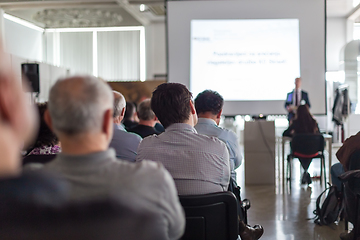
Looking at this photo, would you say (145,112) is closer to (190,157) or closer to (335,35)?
(190,157)

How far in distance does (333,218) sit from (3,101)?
3.65 m

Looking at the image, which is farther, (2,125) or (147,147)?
(147,147)

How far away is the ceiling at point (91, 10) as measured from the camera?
1018 cm

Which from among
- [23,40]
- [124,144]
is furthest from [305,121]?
[23,40]

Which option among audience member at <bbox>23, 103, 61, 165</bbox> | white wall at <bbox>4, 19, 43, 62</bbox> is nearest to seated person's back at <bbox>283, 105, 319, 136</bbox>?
audience member at <bbox>23, 103, 61, 165</bbox>

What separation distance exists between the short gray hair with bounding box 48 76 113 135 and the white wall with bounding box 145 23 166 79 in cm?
1216

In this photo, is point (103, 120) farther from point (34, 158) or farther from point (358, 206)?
point (358, 206)

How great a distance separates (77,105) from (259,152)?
486 cm

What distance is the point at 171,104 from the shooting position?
1.93 m

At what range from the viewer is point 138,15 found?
11742mm

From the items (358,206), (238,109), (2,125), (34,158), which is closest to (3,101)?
(2,125)

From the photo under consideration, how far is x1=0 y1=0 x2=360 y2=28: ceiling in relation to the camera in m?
10.2

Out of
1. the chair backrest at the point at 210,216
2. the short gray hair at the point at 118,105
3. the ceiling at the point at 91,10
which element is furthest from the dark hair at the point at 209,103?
the ceiling at the point at 91,10

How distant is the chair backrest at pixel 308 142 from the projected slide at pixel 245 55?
77 centimetres
